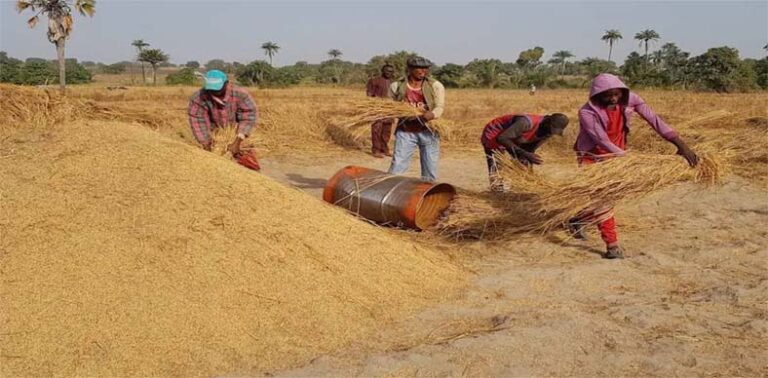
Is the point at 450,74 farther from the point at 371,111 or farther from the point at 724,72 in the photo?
the point at 371,111

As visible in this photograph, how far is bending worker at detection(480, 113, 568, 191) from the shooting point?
4.71m

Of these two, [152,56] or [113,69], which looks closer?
[152,56]

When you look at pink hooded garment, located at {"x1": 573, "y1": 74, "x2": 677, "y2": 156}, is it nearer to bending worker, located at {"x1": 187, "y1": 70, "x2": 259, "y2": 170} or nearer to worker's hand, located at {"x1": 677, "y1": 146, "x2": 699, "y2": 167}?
worker's hand, located at {"x1": 677, "y1": 146, "x2": 699, "y2": 167}

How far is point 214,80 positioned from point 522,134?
2411 mm

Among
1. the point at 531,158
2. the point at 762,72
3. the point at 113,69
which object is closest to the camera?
the point at 531,158

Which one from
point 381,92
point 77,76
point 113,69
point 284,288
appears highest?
point 113,69

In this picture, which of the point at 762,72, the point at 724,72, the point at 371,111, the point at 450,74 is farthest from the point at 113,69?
the point at 371,111

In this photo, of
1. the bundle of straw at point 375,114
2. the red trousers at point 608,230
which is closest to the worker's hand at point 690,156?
the red trousers at point 608,230

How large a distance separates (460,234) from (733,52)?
106 ft

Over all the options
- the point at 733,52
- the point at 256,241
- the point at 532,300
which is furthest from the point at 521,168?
the point at 733,52

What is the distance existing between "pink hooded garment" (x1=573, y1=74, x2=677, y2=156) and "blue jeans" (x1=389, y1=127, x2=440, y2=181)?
148 centimetres

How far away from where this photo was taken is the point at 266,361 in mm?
2670

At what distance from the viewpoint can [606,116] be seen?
4.17m

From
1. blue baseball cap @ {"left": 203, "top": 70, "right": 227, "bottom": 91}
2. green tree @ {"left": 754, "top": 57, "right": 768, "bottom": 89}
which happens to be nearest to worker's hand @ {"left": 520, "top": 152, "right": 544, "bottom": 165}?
blue baseball cap @ {"left": 203, "top": 70, "right": 227, "bottom": 91}
